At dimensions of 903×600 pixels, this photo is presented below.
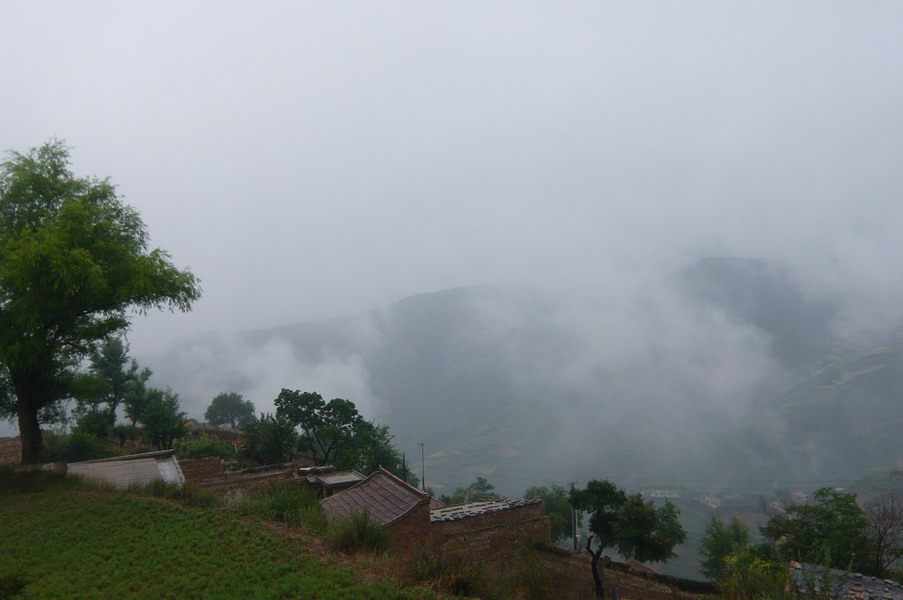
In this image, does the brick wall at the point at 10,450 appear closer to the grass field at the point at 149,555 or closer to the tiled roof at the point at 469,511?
the grass field at the point at 149,555

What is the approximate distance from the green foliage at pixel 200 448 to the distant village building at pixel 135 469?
9813 mm

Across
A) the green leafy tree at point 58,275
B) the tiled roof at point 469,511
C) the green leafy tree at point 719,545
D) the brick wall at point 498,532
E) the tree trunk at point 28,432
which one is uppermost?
the green leafy tree at point 58,275

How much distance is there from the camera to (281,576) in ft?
30.3

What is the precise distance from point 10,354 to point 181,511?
284 inches

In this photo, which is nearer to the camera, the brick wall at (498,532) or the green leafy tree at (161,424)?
the brick wall at (498,532)

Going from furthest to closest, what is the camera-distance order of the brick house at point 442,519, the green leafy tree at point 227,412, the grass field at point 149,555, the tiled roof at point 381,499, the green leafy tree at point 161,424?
the green leafy tree at point 227,412 < the green leafy tree at point 161,424 < the tiled roof at point 381,499 < the brick house at point 442,519 < the grass field at point 149,555

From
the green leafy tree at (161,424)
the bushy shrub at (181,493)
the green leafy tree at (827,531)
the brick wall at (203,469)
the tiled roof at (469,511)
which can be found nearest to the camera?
the bushy shrub at (181,493)

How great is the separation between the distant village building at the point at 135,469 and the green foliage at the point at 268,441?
1174cm

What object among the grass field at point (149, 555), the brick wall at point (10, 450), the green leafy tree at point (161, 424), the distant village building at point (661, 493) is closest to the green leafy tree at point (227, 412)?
Answer: the green leafy tree at point (161, 424)

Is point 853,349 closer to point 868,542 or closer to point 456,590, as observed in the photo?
point 868,542

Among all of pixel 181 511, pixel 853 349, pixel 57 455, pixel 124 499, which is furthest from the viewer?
pixel 853 349

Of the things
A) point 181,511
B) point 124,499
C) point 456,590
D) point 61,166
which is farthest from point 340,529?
point 61,166

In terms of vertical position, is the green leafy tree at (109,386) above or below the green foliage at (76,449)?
above

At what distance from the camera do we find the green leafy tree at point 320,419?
127 ft
